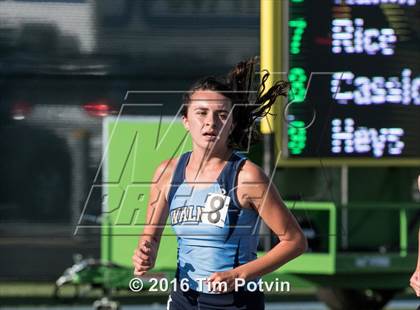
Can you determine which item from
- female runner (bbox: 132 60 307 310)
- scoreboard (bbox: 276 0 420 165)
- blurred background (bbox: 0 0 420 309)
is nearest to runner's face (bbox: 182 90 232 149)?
female runner (bbox: 132 60 307 310)

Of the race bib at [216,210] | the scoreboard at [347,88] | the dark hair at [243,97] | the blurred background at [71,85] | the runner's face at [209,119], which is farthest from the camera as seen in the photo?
the blurred background at [71,85]

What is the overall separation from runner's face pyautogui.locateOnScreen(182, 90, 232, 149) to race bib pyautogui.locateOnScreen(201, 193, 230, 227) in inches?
10.8

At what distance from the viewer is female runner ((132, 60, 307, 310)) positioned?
190 inches

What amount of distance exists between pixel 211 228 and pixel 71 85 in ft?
8.90

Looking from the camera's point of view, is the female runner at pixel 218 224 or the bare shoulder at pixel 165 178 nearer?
the female runner at pixel 218 224

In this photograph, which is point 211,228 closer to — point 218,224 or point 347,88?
point 218,224

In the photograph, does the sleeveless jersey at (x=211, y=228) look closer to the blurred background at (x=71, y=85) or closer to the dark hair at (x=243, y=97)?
the dark hair at (x=243, y=97)

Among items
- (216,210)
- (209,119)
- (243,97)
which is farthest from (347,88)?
(216,210)

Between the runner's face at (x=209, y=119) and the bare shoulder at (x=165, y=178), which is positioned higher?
the runner's face at (x=209, y=119)

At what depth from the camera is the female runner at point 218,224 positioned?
4.82m

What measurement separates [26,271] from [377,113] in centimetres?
240

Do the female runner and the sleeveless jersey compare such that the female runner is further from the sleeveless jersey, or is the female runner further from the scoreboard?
the scoreboard

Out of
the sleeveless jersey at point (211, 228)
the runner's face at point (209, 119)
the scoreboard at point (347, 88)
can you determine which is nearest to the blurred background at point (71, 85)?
the scoreboard at point (347, 88)

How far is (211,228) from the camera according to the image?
4.85 meters
